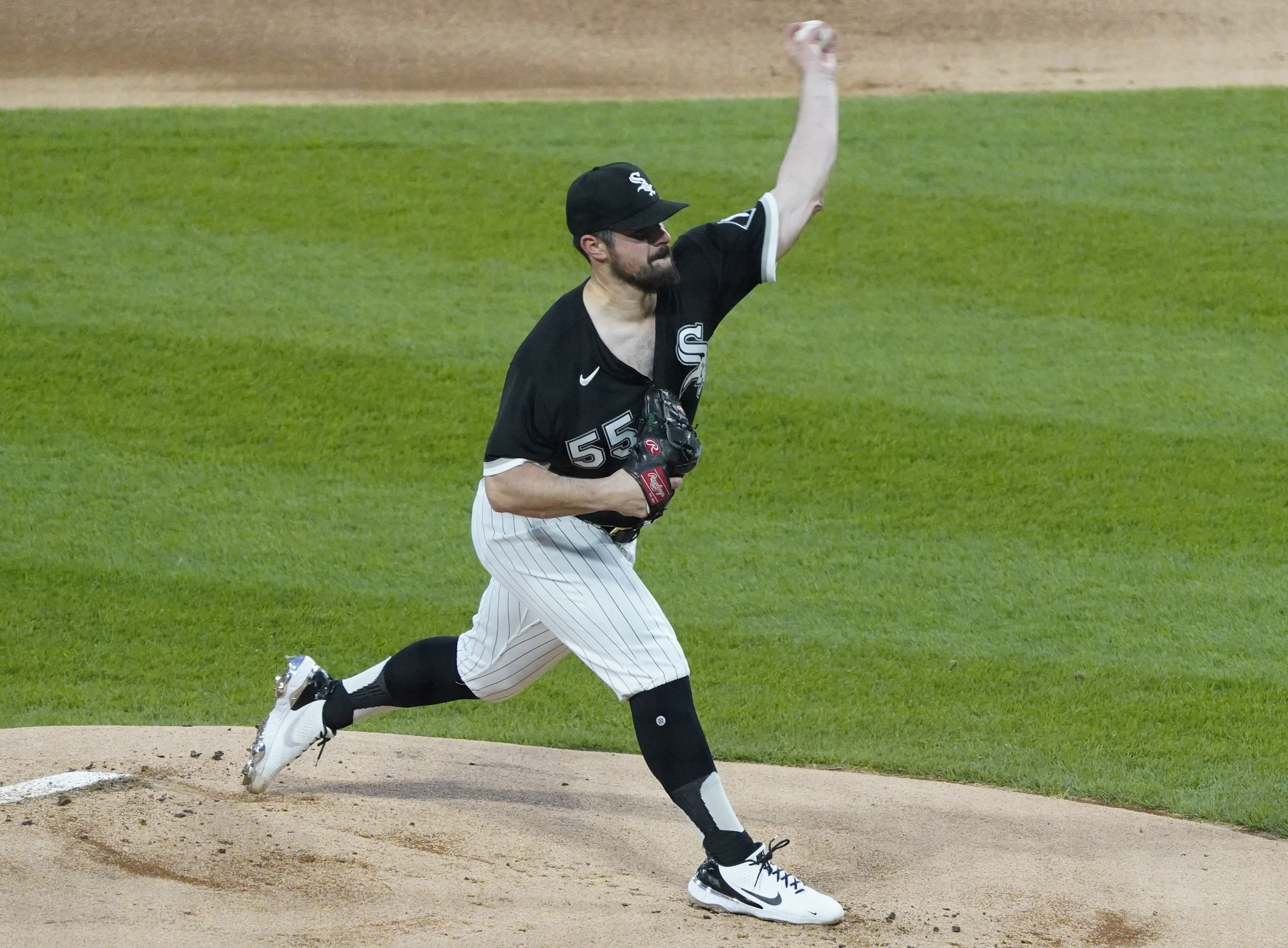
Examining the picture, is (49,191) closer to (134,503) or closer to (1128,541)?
(134,503)

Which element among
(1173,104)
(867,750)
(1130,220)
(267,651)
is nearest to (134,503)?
(267,651)

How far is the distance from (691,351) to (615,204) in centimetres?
38

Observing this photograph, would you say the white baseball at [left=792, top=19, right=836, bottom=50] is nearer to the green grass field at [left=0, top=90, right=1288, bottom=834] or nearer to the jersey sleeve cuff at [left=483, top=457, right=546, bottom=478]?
the jersey sleeve cuff at [left=483, top=457, right=546, bottom=478]

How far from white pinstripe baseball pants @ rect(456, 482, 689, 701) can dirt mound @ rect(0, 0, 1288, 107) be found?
350 inches

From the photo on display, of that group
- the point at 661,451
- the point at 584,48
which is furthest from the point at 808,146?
the point at 584,48

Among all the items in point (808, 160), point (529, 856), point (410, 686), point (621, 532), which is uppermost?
point (808, 160)

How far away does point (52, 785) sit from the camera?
3.84m

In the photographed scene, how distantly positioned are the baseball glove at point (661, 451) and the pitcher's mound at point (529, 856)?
3.12ft

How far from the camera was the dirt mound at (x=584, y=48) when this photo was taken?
1213 centimetres

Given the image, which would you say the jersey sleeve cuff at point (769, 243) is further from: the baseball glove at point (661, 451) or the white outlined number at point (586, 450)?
the white outlined number at point (586, 450)

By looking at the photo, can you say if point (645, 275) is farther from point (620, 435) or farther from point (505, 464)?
point (505, 464)

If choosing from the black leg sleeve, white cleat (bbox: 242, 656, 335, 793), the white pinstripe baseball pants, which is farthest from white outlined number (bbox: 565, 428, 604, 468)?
white cleat (bbox: 242, 656, 335, 793)

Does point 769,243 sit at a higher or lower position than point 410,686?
higher

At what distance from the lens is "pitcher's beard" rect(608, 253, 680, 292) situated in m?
3.42
